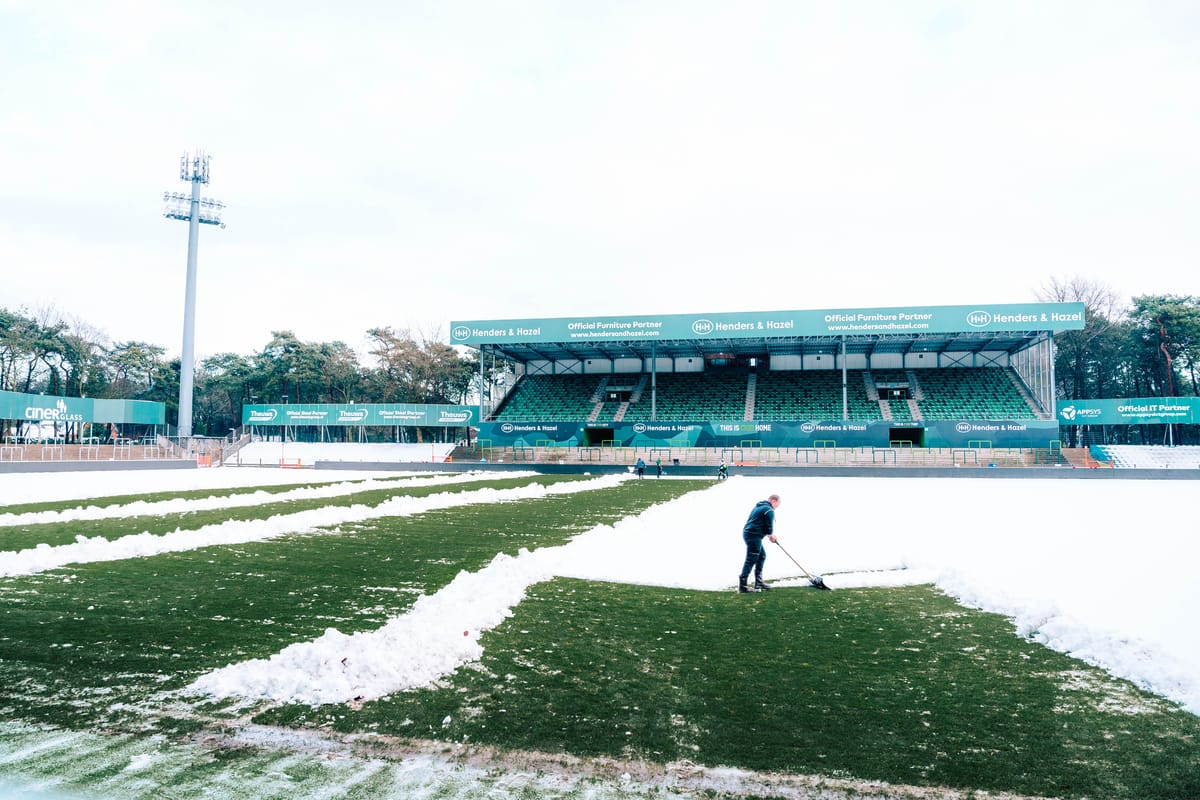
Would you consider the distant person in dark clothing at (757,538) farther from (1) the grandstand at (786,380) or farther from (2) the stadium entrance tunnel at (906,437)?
(2) the stadium entrance tunnel at (906,437)

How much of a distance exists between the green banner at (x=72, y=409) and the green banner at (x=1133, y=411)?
2513 inches

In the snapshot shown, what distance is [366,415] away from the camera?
54219mm

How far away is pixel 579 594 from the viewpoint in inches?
306

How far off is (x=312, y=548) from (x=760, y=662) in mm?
7712

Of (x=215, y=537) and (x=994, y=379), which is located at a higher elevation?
(x=994, y=379)

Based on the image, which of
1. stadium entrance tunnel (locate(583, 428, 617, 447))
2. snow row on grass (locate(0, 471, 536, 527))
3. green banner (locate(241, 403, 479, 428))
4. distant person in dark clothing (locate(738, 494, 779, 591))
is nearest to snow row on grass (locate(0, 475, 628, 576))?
snow row on grass (locate(0, 471, 536, 527))

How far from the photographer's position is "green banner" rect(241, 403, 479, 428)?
2094 inches

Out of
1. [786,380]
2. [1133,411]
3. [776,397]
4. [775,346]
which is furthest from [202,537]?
[1133,411]

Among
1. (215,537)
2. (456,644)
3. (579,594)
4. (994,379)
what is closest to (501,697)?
(456,644)

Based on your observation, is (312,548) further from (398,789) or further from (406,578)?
(398,789)

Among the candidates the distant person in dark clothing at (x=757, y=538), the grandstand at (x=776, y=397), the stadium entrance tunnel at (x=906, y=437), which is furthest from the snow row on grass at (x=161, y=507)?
the stadium entrance tunnel at (x=906, y=437)

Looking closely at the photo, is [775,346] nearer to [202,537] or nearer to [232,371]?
[202,537]

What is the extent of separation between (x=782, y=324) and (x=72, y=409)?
152 feet

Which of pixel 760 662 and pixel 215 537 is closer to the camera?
pixel 760 662
